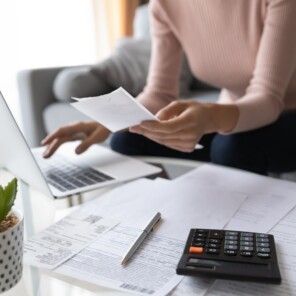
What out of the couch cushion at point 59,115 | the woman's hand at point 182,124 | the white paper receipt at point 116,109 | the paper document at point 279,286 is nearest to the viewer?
the paper document at point 279,286

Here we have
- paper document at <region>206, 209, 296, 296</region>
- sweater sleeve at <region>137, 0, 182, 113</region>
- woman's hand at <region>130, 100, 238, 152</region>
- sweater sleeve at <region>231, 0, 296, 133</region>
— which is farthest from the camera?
sweater sleeve at <region>137, 0, 182, 113</region>

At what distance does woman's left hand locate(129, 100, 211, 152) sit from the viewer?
64cm

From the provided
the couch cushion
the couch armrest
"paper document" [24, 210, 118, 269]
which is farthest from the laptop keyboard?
the couch armrest

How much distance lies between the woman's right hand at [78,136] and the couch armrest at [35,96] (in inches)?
38.5

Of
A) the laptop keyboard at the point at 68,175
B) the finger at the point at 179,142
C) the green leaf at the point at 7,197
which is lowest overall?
the laptop keyboard at the point at 68,175

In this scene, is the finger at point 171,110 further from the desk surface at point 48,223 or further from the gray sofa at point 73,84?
the gray sofa at point 73,84

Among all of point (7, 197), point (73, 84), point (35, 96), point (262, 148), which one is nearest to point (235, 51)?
point (262, 148)

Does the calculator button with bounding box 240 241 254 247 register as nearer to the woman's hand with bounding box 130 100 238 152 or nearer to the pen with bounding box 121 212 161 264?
the pen with bounding box 121 212 161 264

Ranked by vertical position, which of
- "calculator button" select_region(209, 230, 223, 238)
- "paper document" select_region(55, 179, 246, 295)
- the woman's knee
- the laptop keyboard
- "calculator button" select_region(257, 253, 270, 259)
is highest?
"calculator button" select_region(257, 253, 270, 259)

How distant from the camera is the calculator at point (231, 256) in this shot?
0.41 m

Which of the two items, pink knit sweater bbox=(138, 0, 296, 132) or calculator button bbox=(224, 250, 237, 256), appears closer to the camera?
calculator button bbox=(224, 250, 237, 256)

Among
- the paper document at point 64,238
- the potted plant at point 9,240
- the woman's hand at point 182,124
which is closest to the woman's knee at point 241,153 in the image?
the woman's hand at point 182,124

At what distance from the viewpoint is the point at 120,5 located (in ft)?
8.54

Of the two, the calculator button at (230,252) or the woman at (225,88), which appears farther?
the woman at (225,88)
